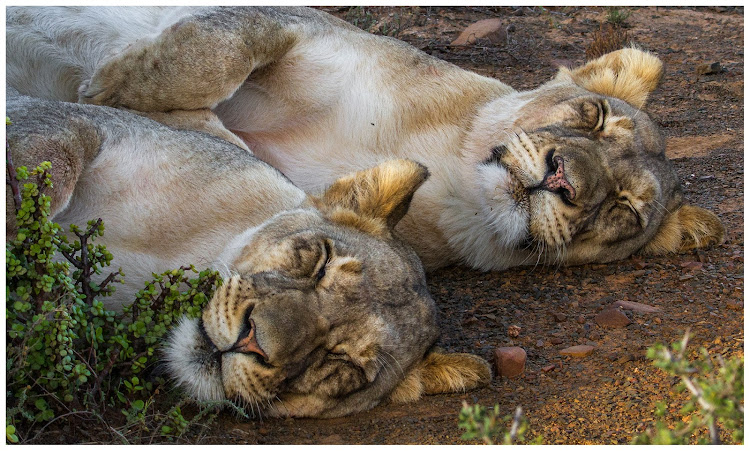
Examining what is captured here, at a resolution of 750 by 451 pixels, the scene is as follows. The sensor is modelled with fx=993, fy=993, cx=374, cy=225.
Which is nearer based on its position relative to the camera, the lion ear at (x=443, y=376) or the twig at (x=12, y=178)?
the twig at (x=12, y=178)

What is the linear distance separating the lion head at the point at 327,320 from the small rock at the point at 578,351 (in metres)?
0.58

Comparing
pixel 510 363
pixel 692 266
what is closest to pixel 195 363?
pixel 510 363

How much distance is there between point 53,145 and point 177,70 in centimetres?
131

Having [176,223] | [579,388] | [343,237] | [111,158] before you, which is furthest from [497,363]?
[111,158]

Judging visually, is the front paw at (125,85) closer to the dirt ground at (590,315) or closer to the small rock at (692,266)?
the dirt ground at (590,315)

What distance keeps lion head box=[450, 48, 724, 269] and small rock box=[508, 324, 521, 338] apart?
551 millimetres

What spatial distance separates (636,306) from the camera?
5121 mm

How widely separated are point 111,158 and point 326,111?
1.78 meters

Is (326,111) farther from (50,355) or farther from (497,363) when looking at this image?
A: (50,355)

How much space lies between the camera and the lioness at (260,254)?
148 inches

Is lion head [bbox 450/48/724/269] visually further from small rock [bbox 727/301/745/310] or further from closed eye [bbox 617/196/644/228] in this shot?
small rock [bbox 727/301/745/310]

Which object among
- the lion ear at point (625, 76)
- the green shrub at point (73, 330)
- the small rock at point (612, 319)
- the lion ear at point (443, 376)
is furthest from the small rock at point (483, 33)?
the green shrub at point (73, 330)

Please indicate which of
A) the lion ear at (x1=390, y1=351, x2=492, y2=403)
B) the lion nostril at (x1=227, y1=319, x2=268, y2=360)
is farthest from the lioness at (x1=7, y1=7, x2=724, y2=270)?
the lion nostril at (x1=227, y1=319, x2=268, y2=360)

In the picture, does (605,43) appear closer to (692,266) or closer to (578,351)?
(692,266)
